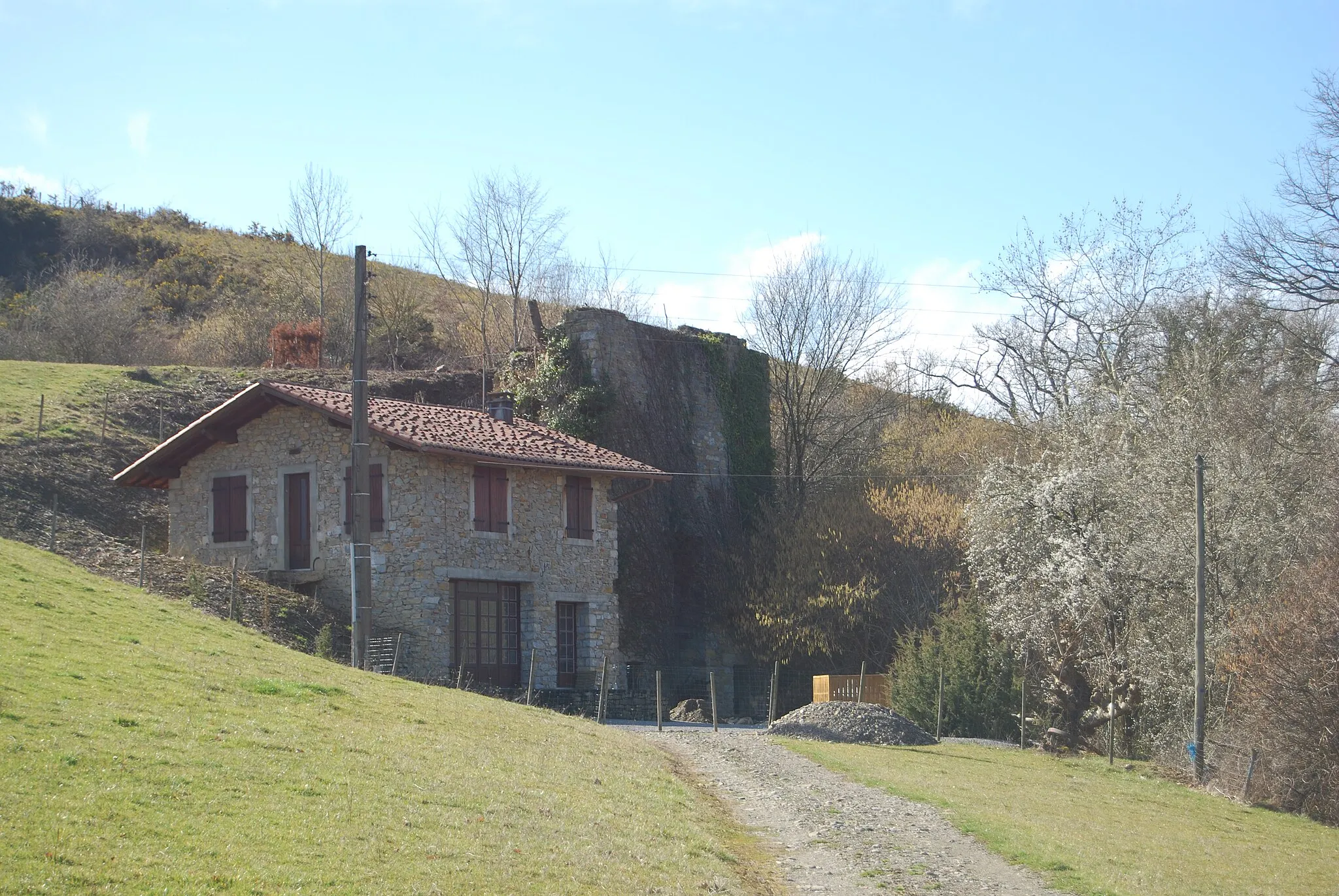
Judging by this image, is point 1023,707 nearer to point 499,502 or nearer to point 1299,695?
point 1299,695

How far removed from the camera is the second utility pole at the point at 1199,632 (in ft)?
70.6

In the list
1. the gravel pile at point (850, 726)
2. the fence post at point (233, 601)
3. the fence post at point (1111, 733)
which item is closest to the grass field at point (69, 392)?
the fence post at point (233, 601)

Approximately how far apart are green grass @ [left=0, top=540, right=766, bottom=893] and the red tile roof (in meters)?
Result: 9.04

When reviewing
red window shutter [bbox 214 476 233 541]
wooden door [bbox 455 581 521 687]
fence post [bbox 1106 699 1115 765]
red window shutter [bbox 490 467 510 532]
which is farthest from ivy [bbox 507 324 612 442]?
fence post [bbox 1106 699 1115 765]

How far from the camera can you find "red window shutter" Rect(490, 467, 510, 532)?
1016 inches

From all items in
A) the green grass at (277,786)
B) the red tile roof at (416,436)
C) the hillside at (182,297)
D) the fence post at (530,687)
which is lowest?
the fence post at (530,687)

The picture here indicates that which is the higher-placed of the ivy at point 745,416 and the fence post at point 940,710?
the ivy at point 745,416

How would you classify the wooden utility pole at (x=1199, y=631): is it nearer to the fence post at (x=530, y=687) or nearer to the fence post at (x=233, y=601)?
the fence post at (x=530, y=687)

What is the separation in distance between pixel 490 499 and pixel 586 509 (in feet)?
8.87

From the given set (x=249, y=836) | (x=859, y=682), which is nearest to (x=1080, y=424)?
(x=859, y=682)

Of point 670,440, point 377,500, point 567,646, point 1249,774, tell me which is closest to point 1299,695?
point 1249,774

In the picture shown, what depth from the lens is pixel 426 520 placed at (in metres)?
24.5

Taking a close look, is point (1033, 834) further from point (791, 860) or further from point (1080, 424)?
point (1080, 424)

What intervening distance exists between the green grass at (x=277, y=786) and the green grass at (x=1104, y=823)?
3.25 meters
